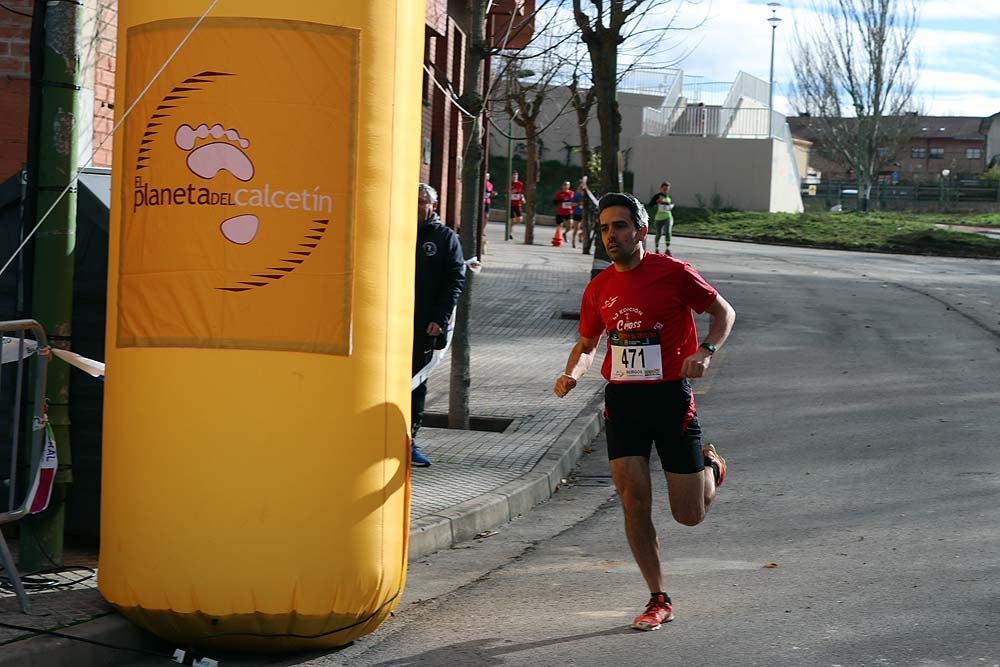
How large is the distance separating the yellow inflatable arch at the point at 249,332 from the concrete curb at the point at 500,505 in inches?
74.3

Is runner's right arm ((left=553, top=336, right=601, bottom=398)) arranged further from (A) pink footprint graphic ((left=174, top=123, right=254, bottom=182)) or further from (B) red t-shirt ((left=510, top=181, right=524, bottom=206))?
(B) red t-shirt ((left=510, top=181, right=524, bottom=206))

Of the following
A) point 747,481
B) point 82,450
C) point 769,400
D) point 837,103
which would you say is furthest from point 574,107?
point 837,103

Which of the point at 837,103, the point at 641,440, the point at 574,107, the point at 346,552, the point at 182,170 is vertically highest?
the point at 837,103

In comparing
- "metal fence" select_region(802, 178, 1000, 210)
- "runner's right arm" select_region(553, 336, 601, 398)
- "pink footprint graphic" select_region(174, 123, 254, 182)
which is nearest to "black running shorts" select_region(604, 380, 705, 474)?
"runner's right arm" select_region(553, 336, 601, 398)

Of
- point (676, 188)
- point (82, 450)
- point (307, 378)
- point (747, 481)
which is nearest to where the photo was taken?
point (307, 378)

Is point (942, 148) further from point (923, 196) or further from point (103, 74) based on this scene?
point (103, 74)

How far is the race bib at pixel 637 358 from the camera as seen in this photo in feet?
19.5

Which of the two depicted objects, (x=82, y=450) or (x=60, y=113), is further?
(x=82, y=450)

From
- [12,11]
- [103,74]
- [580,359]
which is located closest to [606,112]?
[103,74]

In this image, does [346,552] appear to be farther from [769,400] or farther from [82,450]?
[769,400]

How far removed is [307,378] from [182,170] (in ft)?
3.21

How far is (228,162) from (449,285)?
4114 mm

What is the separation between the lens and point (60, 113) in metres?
5.94

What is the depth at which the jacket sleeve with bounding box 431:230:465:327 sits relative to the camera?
9250 mm
